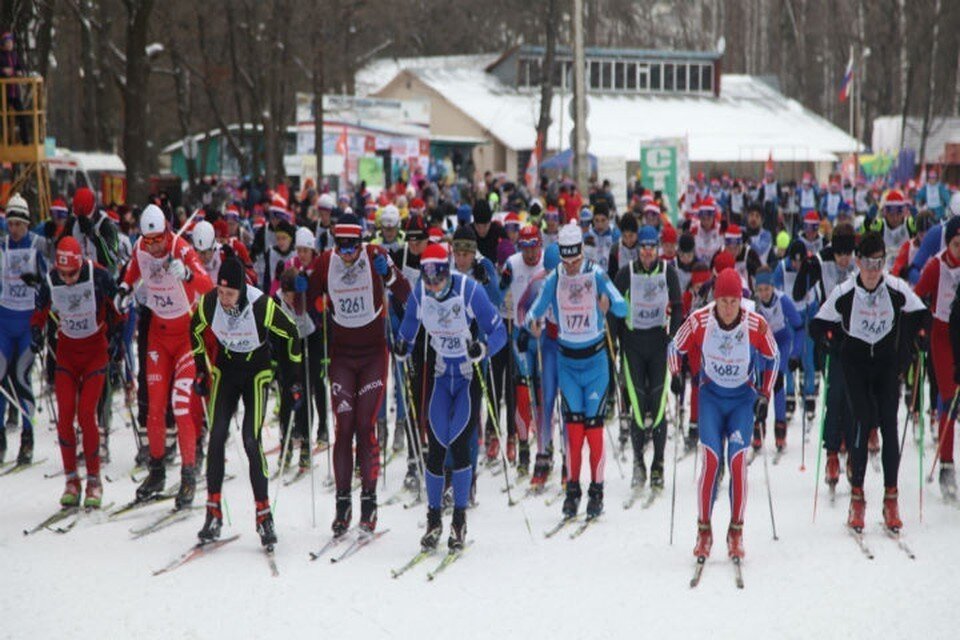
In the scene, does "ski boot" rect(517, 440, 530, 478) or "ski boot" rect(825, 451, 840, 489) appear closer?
"ski boot" rect(825, 451, 840, 489)

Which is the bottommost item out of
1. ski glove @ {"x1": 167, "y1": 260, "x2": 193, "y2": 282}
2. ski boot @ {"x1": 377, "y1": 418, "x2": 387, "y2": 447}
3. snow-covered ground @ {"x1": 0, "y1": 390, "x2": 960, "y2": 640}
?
snow-covered ground @ {"x1": 0, "y1": 390, "x2": 960, "y2": 640}

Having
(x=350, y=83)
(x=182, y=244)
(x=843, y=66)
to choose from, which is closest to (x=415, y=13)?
(x=350, y=83)

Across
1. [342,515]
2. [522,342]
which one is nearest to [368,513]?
[342,515]

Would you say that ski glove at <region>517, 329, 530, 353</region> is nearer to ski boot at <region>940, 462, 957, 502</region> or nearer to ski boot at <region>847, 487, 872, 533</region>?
ski boot at <region>847, 487, 872, 533</region>

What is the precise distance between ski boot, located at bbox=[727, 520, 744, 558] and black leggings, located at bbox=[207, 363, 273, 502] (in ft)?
9.75

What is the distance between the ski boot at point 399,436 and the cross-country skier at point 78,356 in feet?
9.45

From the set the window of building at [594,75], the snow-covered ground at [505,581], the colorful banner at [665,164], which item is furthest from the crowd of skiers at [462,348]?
the window of building at [594,75]

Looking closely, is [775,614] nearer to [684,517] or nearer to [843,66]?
[684,517]

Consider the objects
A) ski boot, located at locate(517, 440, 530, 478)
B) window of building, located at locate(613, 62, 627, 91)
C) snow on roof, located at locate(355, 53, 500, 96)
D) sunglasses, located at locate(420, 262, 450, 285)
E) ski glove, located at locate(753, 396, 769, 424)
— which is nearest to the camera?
ski glove, located at locate(753, 396, 769, 424)

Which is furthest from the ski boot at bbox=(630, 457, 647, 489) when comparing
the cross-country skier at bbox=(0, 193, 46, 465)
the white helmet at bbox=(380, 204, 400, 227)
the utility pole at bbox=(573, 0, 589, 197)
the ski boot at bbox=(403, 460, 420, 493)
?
the utility pole at bbox=(573, 0, 589, 197)

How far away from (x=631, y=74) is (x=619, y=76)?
2.56 feet

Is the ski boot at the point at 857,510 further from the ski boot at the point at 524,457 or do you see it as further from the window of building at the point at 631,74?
the window of building at the point at 631,74

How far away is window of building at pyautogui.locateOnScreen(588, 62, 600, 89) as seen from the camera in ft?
205

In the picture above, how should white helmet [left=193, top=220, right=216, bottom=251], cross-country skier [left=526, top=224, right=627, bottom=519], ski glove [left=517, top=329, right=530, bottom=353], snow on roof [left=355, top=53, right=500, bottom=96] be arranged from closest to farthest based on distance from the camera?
cross-country skier [left=526, top=224, right=627, bottom=519] < ski glove [left=517, top=329, right=530, bottom=353] < white helmet [left=193, top=220, right=216, bottom=251] < snow on roof [left=355, top=53, right=500, bottom=96]
